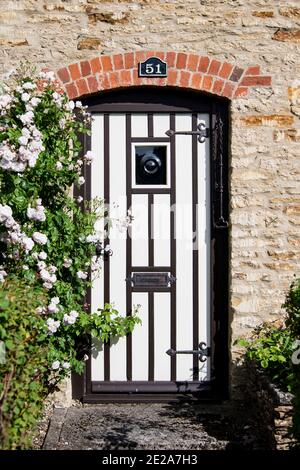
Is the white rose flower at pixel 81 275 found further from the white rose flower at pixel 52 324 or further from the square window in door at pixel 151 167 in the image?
the square window in door at pixel 151 167

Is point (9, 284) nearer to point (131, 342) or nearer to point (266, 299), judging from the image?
point (131, 342)

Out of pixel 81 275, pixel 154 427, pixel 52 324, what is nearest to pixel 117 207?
pixel 81 275

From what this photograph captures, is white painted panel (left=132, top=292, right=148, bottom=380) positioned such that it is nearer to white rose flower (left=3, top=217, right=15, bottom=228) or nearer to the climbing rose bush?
the climbing rose bush

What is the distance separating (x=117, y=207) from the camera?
596cm

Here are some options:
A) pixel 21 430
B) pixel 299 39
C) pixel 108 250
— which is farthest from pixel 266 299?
pixel 21 430

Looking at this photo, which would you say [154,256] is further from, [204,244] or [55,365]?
[55,365]

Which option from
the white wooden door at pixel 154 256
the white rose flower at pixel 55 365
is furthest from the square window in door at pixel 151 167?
the white rose flower at pixel 55 365

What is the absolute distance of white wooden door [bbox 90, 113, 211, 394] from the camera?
596cm

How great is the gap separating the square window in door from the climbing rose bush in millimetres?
487

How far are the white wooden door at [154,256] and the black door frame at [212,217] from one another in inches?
1.9

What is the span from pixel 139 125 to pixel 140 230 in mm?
904

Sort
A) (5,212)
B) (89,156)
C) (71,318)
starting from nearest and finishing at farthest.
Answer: (5,212) → (71,318) → (89,156)

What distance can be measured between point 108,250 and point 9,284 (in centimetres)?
174

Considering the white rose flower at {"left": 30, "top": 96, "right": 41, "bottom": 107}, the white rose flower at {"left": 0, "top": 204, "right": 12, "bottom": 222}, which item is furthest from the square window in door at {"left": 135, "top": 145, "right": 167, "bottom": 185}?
the white rose flower at {"left": 0, "top": 204, "right": 12, "bottom": 222}
